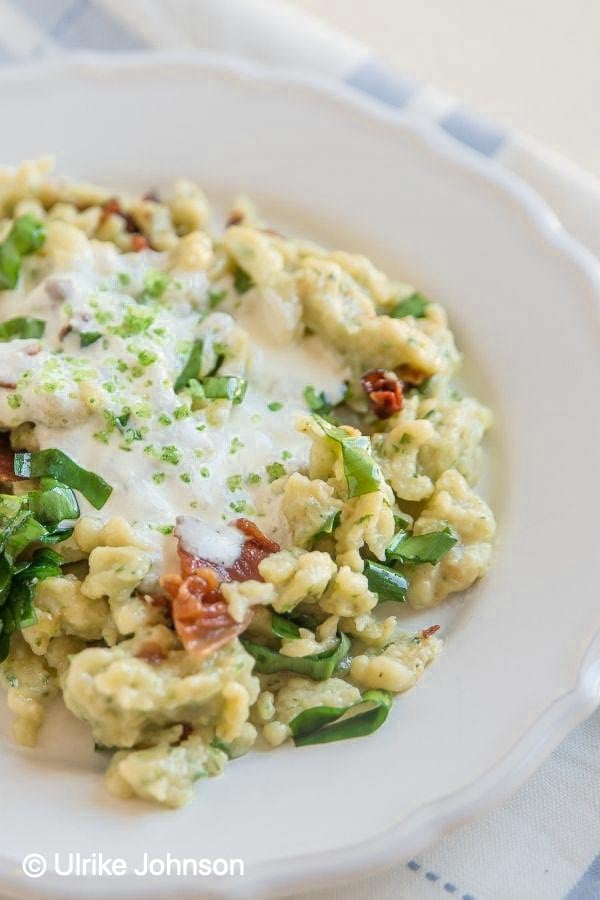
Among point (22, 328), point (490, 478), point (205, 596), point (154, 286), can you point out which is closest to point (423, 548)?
point (490, 478)

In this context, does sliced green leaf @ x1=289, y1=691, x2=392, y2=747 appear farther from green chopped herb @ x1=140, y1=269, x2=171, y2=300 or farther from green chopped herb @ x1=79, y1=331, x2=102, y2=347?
green chopped herb @ x1=140, y1=269, x2=171, y2=300

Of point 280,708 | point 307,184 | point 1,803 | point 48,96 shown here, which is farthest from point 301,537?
point 48,96

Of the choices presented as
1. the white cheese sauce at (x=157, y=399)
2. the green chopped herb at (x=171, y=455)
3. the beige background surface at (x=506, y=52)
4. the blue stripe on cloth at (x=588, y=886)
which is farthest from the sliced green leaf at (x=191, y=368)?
the beige background surface at (x=506, y=52)

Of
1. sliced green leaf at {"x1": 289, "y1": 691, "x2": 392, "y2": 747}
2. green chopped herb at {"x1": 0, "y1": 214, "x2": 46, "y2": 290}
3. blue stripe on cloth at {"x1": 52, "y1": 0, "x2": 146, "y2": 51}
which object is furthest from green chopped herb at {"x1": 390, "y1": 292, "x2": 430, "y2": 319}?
blue stripe on cloth at {"x1": 52, "y1": 0, "x2": 146, "y2": 51}

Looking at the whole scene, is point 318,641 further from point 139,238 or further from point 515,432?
point 139,238

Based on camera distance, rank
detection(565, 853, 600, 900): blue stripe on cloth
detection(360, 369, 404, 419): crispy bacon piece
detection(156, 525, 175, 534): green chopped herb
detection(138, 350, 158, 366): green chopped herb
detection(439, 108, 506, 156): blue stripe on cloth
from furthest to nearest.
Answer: detection(439, 108, 506, 156): blue stripe on cloth
detection(360, 369, 404, 419): crispy bacon piece
detection(138, 350, 158, 366): green chopped herb
detection(156, 525, 175, 534): green chopped herb
detection(565, 853, 600, 900): blue stripe on cloth
